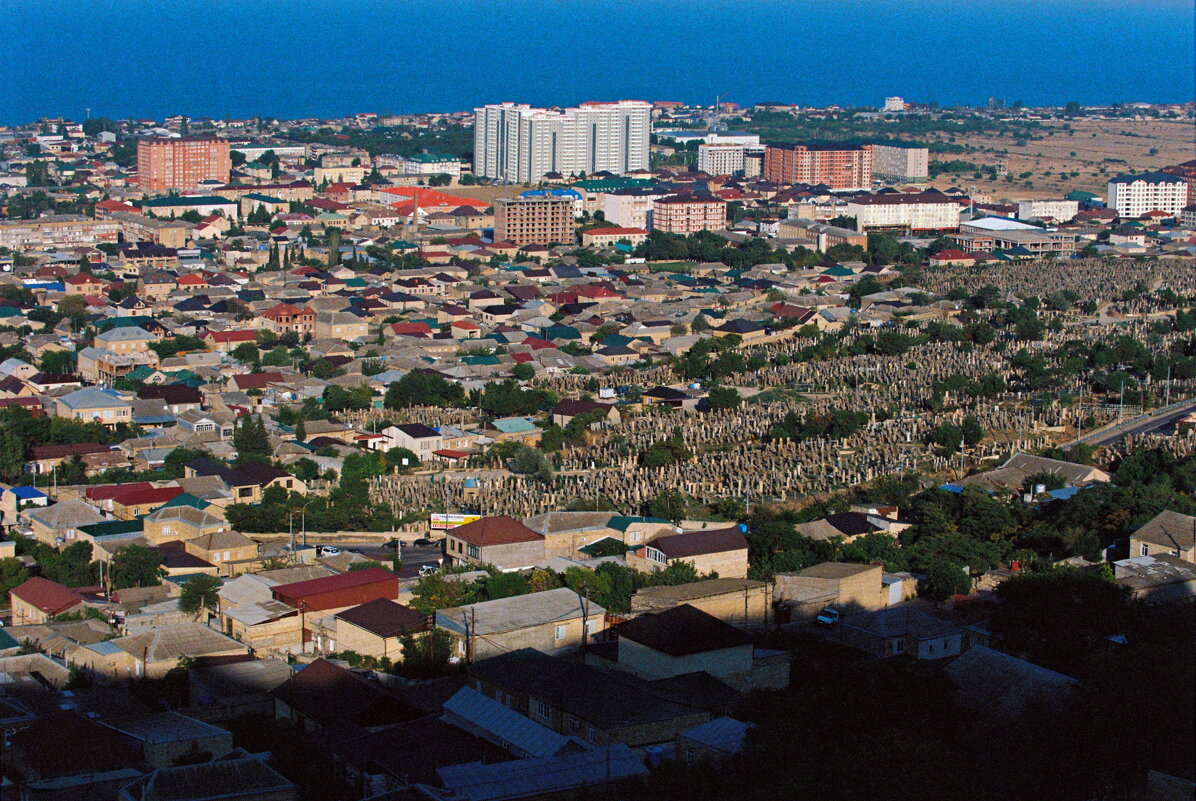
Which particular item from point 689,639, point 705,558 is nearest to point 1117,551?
point 705,558

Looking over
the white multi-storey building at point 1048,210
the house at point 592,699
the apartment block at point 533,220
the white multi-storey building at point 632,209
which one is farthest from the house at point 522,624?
the white multi-storey building at point 1048,210

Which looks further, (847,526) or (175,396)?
(175,396)

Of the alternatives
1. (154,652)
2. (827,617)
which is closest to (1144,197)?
(827,617)

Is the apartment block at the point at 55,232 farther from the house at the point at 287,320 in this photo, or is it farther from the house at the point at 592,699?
the house at the point at 592,699

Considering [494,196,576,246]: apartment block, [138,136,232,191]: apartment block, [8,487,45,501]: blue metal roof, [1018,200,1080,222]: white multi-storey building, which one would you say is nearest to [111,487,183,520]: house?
[8,487,45,501]: blue metal roof

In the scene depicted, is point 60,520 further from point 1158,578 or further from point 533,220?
point 533,220

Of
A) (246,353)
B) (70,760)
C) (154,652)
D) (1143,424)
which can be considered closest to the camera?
(70,760)

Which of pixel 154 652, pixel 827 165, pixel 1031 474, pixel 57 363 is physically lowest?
pixel 154 652
